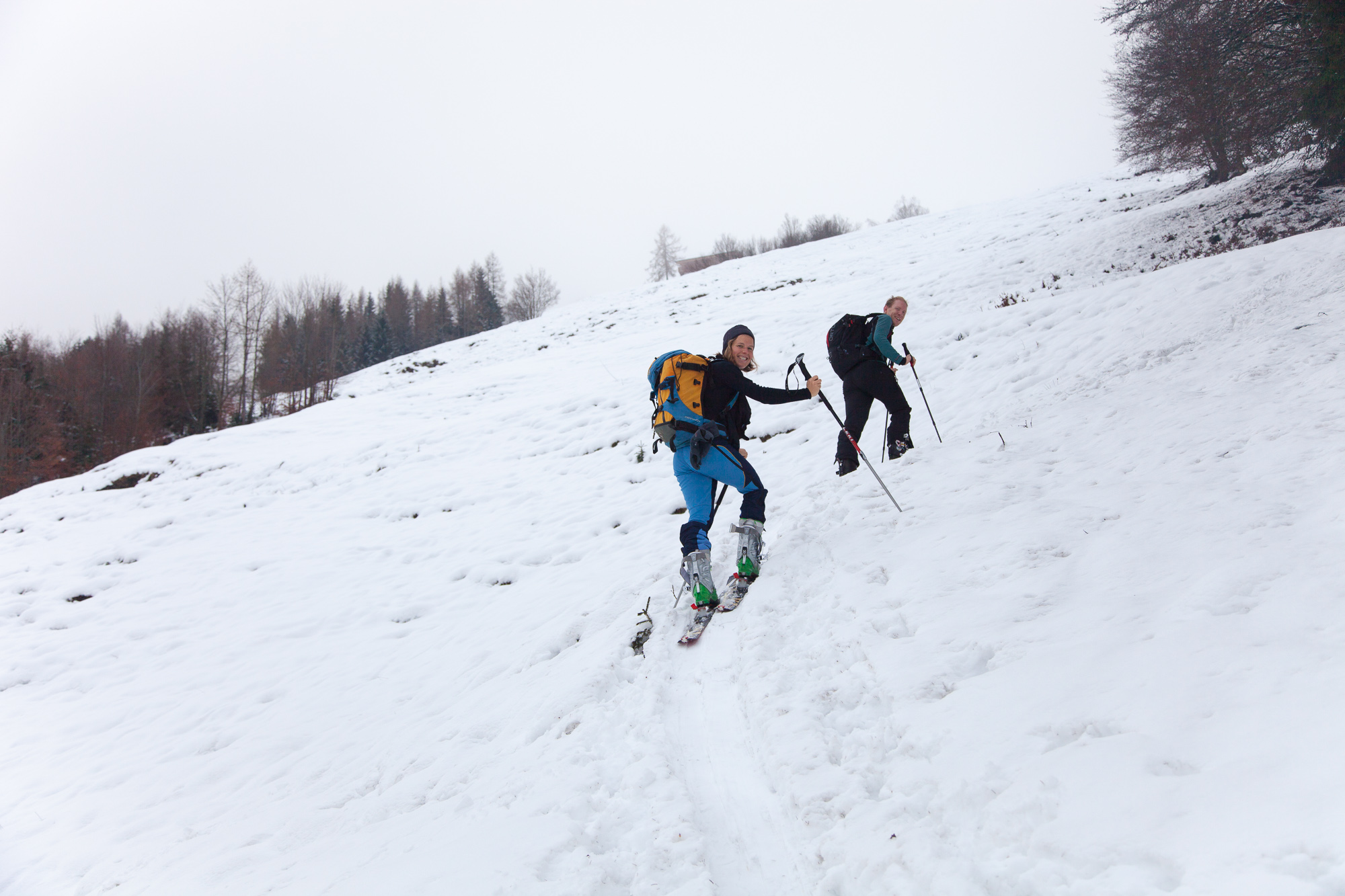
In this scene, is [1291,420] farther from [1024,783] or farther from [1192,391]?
[1024,783]

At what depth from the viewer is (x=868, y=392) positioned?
6570 millimetres

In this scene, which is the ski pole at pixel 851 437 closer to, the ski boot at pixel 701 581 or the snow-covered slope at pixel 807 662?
the snow-covered slope at pixel 807 662

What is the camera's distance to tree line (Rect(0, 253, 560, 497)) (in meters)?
32.2

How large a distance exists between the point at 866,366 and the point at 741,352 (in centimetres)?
216

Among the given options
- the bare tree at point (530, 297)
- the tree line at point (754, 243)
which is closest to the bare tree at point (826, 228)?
the tree line at point (754, 243)

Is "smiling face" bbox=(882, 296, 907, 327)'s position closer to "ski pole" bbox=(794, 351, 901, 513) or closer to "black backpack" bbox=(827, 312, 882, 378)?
"black backpack" bbox=(827, 312, 882, 378)

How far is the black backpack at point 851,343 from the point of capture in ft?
21.5

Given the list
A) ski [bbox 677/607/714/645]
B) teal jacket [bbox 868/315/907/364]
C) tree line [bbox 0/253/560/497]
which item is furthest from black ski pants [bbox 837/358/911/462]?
tree line [bbox 0/253/560/497]

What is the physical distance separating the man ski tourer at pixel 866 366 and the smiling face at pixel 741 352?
1787 millimetres

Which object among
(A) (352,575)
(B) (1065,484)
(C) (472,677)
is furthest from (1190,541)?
(A) (352,575)

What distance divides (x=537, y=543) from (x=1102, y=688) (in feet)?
22.6

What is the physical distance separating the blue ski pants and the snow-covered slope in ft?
Answer: 2.14

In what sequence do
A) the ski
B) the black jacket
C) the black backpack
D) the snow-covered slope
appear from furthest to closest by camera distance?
the black backpack → the black jacket → the ski → the snow-covered slope

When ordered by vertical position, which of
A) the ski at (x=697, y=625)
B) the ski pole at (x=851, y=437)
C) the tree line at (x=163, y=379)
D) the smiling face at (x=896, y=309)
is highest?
the tree line at (x=163, y=379)
